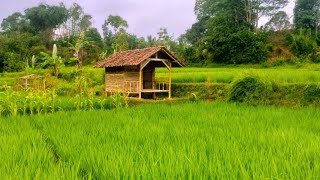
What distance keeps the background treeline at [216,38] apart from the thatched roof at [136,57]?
8.47ft

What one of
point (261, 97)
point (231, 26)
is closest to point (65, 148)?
point (261, 97)

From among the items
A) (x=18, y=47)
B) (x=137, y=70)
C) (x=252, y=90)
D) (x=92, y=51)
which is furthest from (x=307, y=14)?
(x=18, y=47)

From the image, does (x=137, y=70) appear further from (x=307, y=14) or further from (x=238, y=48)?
(x=307, y=14)

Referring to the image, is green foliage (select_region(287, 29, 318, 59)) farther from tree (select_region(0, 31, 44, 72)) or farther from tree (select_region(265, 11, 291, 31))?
tree (select_region(0, 31, 44, 72))

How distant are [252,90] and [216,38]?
18.4 metres

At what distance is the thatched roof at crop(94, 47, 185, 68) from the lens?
44.8 ft

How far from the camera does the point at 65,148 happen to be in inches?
143

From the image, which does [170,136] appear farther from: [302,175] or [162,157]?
[302,175]

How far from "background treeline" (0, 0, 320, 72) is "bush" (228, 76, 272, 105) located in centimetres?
965

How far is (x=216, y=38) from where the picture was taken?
2791 cm

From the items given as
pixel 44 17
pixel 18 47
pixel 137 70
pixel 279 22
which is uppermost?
pixel 44 17

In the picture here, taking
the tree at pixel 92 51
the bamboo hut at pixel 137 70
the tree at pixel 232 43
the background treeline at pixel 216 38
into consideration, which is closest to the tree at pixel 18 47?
the background treeline at pixel 216 38

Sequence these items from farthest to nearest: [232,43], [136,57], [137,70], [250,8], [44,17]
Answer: [44,17] → [250,8] → [232,43] → [137,70] → [136,57]

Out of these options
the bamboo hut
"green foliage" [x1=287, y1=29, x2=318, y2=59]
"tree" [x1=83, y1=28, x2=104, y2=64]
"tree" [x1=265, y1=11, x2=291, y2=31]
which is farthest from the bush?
"tree" [x1=265, y1=11, x2=291, y2=31]
